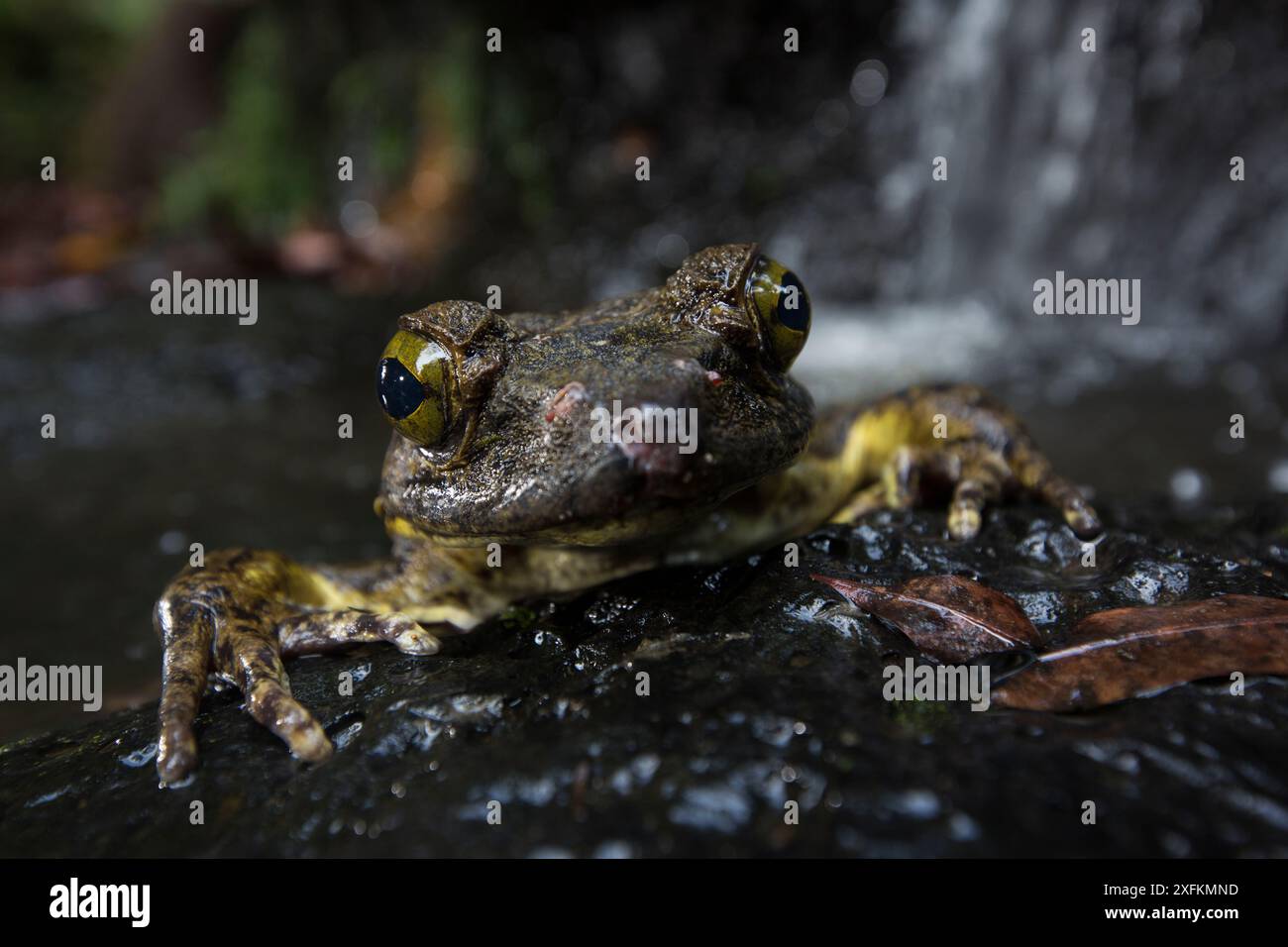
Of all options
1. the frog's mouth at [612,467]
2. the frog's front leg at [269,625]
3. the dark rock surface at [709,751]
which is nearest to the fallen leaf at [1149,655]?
the dark rock surface at [709,751]

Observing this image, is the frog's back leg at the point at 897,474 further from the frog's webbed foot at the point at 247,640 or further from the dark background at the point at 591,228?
the dark background at the point at 591,228

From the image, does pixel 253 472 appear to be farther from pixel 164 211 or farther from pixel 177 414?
pixel 164 211

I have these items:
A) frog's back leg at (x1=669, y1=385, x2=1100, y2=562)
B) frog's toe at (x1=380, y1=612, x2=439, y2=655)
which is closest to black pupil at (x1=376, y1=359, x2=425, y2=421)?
frog's toe at (x1=380, y1=612, x2=439, y2=655)

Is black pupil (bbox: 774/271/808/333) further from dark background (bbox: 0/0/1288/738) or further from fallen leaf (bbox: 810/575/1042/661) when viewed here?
dark background (bbox: 0/0/1288/738)

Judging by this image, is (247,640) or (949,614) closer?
(949,614)

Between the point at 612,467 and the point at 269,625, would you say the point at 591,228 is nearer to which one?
the point at 269,625

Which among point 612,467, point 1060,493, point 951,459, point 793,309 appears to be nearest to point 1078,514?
point 1060,493
